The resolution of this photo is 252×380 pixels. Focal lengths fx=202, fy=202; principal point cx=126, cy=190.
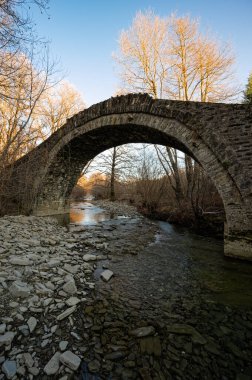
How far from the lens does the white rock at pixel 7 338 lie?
5.29 ft

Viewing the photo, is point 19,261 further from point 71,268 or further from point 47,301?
point 47,301

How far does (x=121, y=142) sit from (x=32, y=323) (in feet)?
23.8

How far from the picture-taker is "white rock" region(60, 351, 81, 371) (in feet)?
4.96

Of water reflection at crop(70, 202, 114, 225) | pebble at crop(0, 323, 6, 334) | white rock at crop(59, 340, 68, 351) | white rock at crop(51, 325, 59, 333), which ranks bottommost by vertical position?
white rock at crop(59, 340, 68, 351)

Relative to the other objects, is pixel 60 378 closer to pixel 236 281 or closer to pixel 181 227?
pixel 236 281

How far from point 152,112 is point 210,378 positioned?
5458 millimetres

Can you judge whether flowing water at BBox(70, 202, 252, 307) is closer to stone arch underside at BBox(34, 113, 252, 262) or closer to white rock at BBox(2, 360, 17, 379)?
stone arch underside at BBox(34, 113, 252, 262)

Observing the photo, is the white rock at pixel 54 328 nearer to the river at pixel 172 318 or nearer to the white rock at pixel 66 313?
the white rock at pixel 66 313

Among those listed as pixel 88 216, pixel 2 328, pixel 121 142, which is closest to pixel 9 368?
pixel 2 328

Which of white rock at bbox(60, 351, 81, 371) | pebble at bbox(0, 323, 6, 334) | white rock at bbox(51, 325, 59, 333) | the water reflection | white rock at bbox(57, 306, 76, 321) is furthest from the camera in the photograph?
the water reflection

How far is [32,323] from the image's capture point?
1.87 metres

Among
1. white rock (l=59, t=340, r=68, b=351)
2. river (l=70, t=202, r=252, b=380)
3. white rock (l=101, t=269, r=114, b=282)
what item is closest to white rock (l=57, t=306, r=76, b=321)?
river (l=70, t=202, r=252, b=380)

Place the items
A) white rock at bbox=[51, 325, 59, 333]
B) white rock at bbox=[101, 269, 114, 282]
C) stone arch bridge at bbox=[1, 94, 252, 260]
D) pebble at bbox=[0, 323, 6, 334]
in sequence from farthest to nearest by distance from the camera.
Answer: stone arch bridge at bbox=[1, 94, 252, 260] → white rock at bbox=[101, 269, 114, 282] → white rock at bbox=[51, 325, 59, 333] → pebble at bbox=[0, 323, 6, 334]

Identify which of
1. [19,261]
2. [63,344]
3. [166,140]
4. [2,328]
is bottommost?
[63,344]
